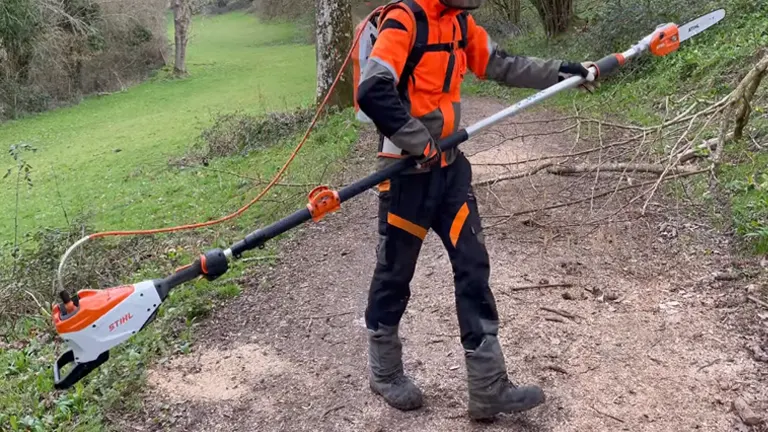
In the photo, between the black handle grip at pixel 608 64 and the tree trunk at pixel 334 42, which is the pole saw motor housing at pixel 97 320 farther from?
the tree trunk at pixel 334 42

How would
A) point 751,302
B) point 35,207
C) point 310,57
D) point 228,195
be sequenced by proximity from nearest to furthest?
point 751,302 → point 228,195 → point 35,207 → point 310,57

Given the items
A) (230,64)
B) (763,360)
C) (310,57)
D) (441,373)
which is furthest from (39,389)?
(230,64)

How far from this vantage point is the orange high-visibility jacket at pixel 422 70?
9.37 ft

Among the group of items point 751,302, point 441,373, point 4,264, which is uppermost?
point 751,302

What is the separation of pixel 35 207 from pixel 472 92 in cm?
878

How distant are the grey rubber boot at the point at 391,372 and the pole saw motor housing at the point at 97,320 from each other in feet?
3.80

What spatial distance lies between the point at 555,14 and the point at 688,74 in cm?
658

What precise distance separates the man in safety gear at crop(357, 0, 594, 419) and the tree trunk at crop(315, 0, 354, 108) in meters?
7.96

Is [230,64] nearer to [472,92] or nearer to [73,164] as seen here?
[73,164]

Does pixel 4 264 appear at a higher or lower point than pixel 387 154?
lower

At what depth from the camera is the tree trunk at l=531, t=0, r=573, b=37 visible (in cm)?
1535

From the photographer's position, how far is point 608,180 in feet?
20.2

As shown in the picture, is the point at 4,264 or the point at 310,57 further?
the point at 310,57

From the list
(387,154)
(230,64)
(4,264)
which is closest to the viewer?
(387,154)
